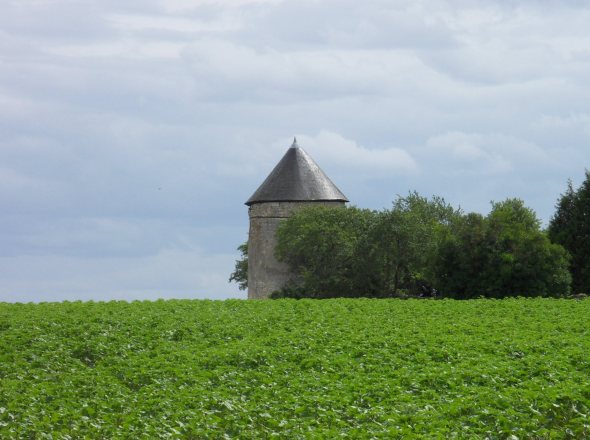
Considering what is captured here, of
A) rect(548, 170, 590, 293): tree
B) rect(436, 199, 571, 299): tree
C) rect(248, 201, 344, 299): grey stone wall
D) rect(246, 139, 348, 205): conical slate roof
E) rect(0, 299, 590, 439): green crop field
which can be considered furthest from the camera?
rect(246, 139, 348, 205): conical slate roof

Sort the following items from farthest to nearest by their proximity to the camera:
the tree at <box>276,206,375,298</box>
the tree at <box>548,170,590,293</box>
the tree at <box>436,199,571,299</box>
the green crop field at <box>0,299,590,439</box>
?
the tree at <box>276,206,375,298</box>, the tree at <box>548,170,590,293</box>, the tree at <box>436,199,571,299</box>, the green crop field at <box>0,299,590,439</box>

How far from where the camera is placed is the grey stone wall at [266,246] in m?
52.7

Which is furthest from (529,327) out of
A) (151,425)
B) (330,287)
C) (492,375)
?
(330,287)

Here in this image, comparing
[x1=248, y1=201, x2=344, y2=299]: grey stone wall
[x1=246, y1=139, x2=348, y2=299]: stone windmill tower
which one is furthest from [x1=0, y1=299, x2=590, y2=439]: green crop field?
[x1=246, y1=139, x2=348, y2=299]: stone windmill tower

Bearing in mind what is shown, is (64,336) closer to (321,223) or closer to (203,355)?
(203,355)

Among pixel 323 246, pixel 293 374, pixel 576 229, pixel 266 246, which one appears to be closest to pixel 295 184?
pixel 266 246

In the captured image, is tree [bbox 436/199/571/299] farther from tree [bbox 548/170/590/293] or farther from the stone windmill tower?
the stone windmill tower

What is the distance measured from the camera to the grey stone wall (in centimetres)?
5266

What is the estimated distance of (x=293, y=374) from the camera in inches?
672

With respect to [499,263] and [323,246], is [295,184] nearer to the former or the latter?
[323,246]

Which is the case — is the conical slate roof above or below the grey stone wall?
above

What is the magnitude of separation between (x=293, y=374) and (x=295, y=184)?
37555 millimetres

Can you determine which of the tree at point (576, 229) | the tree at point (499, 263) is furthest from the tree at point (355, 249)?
the tree at point (499, 263)

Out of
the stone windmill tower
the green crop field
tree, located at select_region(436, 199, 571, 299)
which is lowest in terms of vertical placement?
the green crop field
